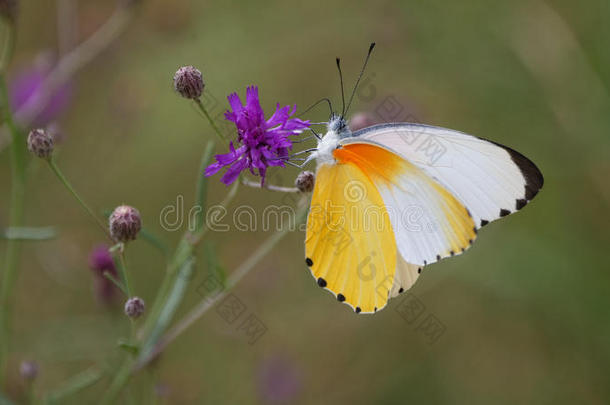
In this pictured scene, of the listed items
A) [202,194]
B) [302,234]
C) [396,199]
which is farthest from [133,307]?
[302,234]

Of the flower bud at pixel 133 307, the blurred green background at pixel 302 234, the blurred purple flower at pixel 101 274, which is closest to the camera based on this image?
the flower bud at pixel 133 307

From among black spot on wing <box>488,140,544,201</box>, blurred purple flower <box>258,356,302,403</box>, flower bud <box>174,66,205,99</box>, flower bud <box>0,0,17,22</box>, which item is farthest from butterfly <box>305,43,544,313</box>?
blurred purple flower <box>258,356,302,403</box>

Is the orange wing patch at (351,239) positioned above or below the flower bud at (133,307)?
below

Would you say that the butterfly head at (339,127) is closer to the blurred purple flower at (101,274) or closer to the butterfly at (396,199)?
the butterfly at (396,199)

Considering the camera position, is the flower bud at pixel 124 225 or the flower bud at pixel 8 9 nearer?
the flower bud at pixel 124 225

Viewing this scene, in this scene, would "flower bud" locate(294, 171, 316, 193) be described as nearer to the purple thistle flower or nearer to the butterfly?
the butterfly

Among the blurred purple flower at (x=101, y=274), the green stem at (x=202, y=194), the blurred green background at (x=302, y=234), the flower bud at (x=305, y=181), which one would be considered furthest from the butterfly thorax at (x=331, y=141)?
the blurred green background at (x=302, y=234)
